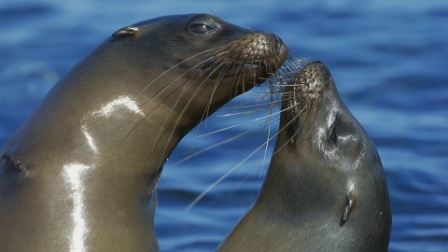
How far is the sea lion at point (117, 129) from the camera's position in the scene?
7574 millimetres

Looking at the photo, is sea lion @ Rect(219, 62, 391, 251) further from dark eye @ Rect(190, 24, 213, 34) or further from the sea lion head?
dark eye @ Rect(190, 24, 213, 34)

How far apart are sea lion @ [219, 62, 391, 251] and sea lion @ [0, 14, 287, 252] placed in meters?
0.71

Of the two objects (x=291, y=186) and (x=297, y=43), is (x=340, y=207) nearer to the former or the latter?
(x=291, y=186)

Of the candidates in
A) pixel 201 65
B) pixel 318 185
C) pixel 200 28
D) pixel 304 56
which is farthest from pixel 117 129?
pixel 304 56

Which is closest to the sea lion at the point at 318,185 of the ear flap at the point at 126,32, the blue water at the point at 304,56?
the blue water at the point at 304,56

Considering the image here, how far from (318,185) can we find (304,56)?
227 inches

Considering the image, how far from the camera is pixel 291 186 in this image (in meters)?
8.56

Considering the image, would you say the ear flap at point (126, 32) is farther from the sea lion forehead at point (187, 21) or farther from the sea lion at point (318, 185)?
the sea lion at point (318, 185)

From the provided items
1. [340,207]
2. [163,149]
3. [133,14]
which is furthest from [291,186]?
[133,14]

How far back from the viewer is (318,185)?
8508 mm

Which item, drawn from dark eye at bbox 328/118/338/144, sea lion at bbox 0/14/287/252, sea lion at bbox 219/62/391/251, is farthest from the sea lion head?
dark eye at bbox 328/118/338/144

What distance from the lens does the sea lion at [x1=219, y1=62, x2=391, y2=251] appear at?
27.7 ft

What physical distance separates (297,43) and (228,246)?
679 centimetres

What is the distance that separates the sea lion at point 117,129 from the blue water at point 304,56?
701mm
